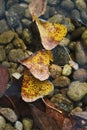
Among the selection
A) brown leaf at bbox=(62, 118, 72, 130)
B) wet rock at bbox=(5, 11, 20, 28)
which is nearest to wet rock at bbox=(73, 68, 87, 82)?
brown leaf at bbox=(62, 118, 72, 130)

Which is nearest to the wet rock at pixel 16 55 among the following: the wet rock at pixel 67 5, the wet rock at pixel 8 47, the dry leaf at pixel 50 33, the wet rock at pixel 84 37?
the wet rock at pixel 8 47

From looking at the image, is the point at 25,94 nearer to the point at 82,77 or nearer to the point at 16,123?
the point at 16,123

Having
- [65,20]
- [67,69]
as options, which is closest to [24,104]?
[67,69]

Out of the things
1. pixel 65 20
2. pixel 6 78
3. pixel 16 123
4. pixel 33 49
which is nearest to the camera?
pixel 16 123

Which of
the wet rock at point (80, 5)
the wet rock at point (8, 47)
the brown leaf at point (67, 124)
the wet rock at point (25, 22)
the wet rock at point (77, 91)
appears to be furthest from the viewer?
the wet rock at point (80, 5)

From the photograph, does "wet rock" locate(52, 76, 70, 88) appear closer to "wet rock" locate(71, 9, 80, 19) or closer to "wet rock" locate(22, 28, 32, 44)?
"wet rock" locate(22, 28, 32, 44)

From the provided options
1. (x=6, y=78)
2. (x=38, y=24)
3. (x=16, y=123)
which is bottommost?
(x=16, y=123)

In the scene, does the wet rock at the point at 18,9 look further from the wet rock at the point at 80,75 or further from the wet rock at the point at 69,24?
the wet rock at the point at 80,75
